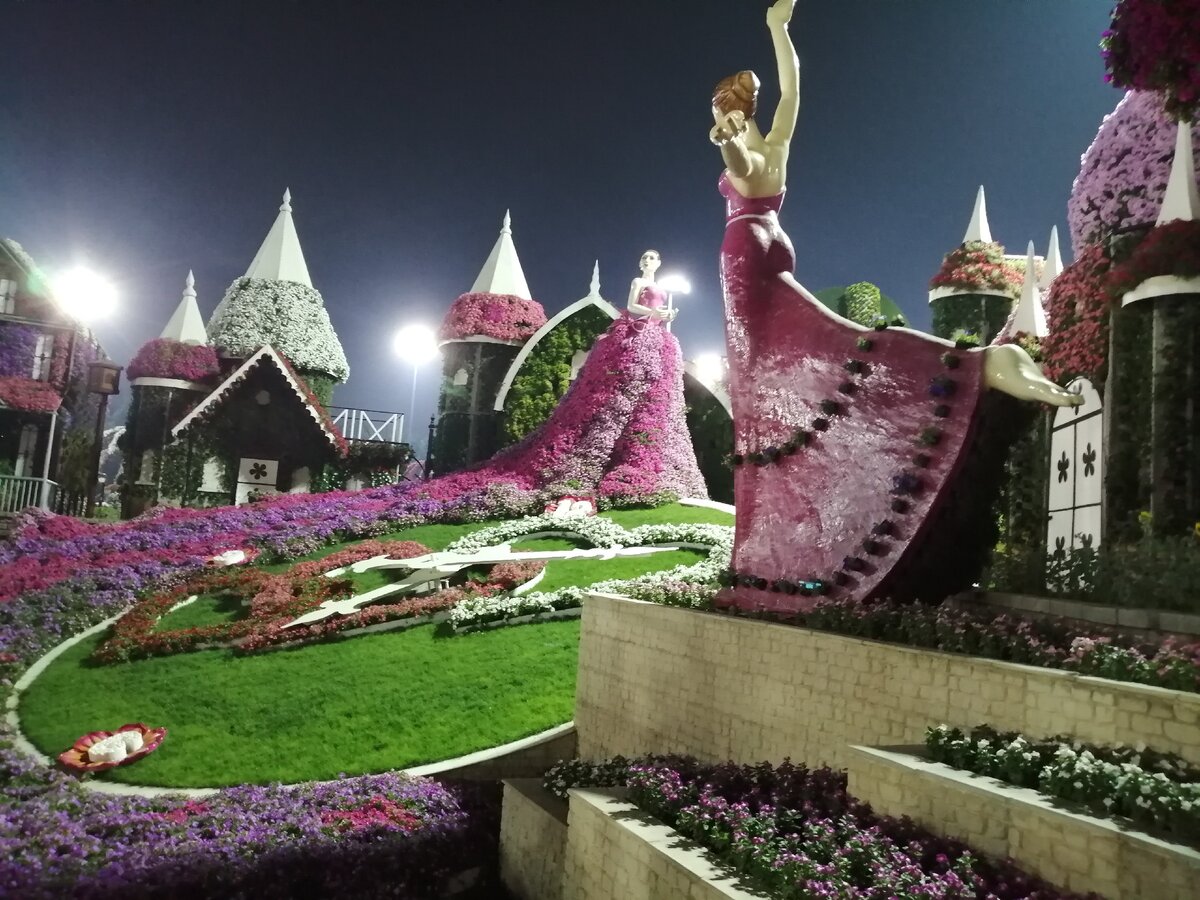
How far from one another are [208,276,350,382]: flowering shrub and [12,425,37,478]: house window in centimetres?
643

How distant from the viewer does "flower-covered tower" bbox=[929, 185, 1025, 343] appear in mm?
20141

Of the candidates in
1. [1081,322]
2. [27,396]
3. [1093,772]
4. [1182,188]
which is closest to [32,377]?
[27,396]

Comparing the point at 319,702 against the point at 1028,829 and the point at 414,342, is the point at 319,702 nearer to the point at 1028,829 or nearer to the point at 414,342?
the point at 1028,829

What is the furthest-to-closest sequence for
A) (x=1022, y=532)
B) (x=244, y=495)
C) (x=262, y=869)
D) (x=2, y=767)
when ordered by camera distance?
1. (x=244, y=495)
2. (x=1022, y=532)
3. (x=2, y=767)
4. (x=262, y=869)

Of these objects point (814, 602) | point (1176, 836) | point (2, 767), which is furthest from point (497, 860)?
point (1176, 836)

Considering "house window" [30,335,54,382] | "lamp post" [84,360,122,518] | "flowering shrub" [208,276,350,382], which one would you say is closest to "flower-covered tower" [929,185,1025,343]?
"flowering shrub" [208,276,350,382]

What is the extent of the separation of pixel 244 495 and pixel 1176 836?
80.1 ft

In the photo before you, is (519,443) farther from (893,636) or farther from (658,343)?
(893,636)

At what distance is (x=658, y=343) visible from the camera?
2108 cm

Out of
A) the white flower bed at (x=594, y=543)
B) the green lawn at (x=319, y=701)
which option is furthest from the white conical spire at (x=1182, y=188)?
the green lawn at (x=319, y=701)

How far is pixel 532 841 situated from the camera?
7371 millimetres

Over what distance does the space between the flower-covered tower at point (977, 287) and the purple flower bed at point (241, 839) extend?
16569 mm

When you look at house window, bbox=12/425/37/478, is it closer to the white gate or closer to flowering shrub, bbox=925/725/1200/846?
the white gate

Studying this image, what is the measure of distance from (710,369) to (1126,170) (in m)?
14.0
